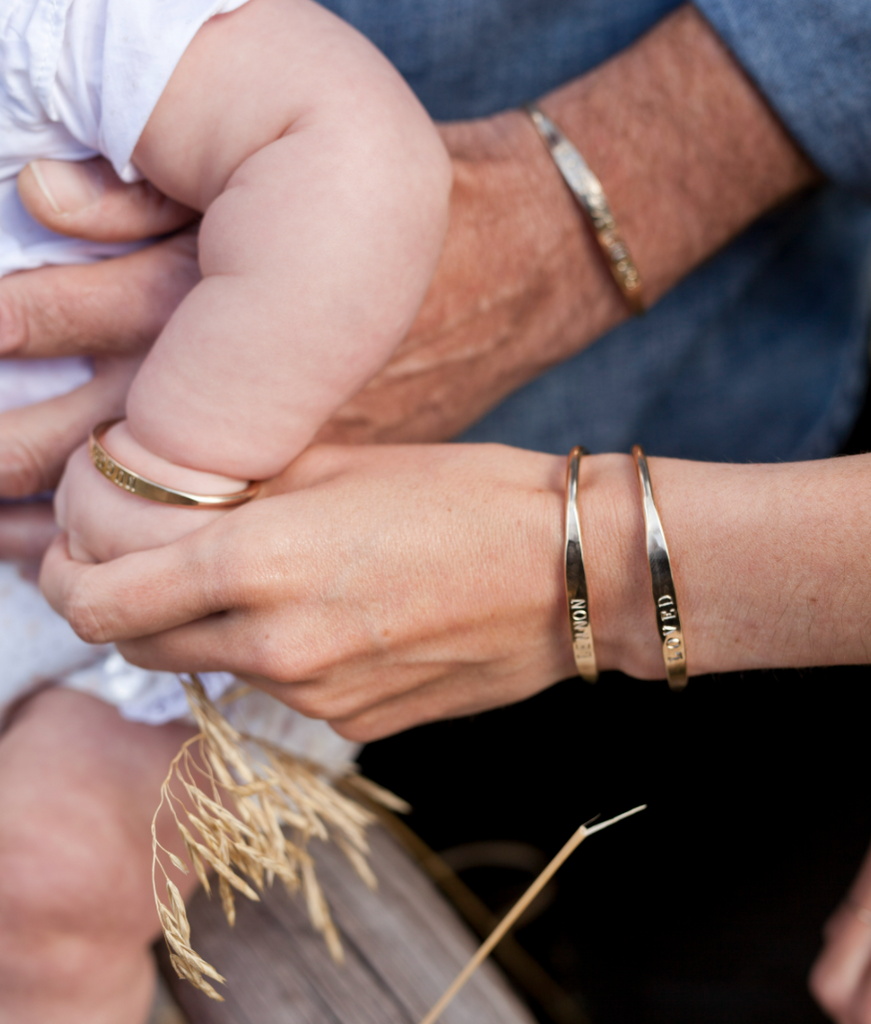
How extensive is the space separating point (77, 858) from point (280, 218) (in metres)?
0.71

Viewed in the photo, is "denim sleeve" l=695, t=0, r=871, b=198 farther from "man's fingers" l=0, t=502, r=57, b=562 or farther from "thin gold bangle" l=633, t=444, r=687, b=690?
"man's fingers" l=0, t=502, r=57, b=562

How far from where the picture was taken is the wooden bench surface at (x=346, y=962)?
0.92 m

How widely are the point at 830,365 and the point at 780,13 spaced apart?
620 mm

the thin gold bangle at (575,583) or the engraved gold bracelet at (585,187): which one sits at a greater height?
the engraved gold bracelet at (585,187)

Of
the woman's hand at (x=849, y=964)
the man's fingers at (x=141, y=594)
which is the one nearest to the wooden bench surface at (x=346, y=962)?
the woman's hand at (x=849, y=964)

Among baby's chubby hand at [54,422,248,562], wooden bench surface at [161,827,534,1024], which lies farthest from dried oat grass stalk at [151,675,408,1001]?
baby's chubby hand at [54,422,248,562]

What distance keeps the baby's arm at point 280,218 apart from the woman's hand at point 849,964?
0.78m

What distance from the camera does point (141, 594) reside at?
75 centimetres

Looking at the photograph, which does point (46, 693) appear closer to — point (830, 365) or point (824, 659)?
point (824, 659)

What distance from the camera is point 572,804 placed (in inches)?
56.5

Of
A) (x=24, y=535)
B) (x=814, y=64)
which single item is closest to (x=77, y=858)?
(x=24, y=535)

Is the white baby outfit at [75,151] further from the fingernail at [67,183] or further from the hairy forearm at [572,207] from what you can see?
the hairy forearm at [572,207]

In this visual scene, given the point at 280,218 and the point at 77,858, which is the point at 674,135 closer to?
the point at 280,218

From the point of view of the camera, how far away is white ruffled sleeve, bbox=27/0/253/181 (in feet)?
2.27
